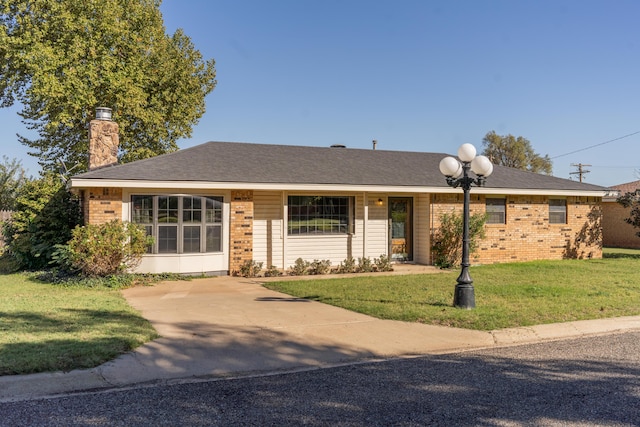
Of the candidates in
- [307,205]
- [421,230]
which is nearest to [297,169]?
[307,205]

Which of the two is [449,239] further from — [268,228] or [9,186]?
[9,186]

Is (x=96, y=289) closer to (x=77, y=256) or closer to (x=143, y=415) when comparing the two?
(x=77, y=256)

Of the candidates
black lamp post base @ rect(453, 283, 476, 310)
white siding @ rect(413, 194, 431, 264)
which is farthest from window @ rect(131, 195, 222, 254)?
black lamp post base @ rect(453, 283, 476, 310)

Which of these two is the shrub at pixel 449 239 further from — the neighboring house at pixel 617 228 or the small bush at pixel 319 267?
the neighboring house at pixel 617 228

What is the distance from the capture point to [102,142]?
45.0 ft

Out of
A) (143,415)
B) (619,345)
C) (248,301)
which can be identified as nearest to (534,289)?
(619,345)

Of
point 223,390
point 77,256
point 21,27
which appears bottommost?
point 223,390

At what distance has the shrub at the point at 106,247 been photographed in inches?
426

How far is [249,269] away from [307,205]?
261 cm

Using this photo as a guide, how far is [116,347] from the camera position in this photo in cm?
556

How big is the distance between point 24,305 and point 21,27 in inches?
664

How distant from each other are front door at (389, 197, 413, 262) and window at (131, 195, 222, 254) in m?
5.58

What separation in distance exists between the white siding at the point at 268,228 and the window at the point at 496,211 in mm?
6899

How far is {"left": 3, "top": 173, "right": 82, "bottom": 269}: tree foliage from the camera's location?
1347 centimetres
